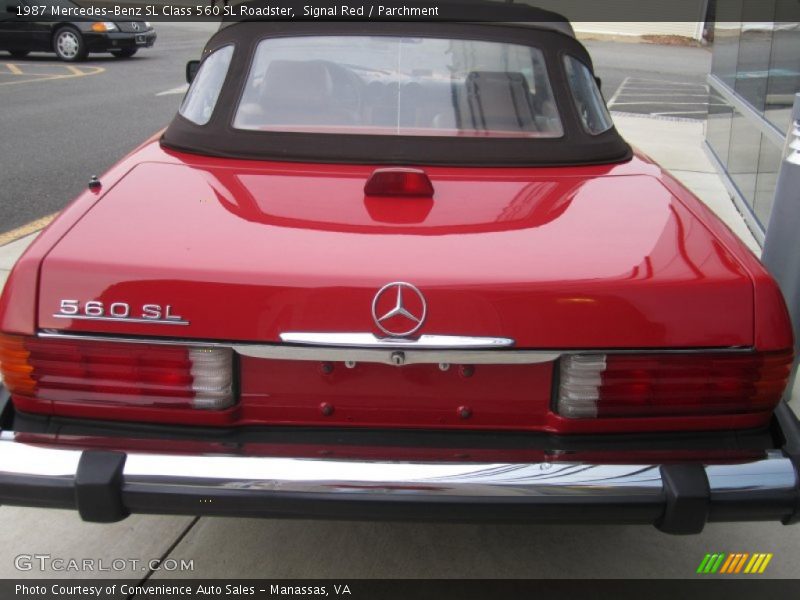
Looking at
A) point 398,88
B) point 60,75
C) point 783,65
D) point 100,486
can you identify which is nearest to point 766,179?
point 783,65

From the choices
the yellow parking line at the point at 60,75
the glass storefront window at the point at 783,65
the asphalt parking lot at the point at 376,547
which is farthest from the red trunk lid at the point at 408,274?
the yellow parking line at the point at 60,75

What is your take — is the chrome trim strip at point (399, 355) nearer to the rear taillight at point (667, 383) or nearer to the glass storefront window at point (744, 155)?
the rear taillight at point (667, 383)

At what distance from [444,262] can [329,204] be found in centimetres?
48

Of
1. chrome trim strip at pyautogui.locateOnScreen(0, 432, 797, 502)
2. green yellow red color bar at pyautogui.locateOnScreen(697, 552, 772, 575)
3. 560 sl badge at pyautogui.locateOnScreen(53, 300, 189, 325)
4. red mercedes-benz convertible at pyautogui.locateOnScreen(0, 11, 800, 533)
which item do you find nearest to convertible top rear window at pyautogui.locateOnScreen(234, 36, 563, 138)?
red mercedes-benz convertible at pyautogui.locateOnScreen(0, 11, 800, 533)

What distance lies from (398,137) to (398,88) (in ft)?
0.96

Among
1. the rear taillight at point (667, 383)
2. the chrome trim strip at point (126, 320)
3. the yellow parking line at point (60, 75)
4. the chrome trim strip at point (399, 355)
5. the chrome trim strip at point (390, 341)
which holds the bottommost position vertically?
the yellow parking line at point (60, 75)

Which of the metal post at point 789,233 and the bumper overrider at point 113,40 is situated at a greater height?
the metal post at point 789,233

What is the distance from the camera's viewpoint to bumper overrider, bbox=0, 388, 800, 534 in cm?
201

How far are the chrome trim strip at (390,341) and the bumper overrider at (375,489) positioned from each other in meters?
0.30

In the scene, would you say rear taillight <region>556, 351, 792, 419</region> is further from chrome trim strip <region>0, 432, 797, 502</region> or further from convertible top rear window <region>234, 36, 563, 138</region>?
convertible top rear window <region>234, 36, 563, 138</region>

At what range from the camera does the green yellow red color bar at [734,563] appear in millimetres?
2709

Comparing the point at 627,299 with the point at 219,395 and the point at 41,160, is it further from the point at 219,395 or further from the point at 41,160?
the point at 41,160

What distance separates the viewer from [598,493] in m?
2.03

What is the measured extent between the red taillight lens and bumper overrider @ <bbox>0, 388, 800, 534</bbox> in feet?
2.65
